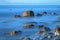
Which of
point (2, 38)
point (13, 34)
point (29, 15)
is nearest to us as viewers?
point (2, 38)

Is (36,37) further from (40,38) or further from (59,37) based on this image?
(59,37)

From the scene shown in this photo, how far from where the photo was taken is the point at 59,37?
2464 cm

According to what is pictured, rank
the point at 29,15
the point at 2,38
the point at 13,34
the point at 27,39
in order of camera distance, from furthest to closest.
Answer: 1. the point at 29,15
2. the point at 13,34
3. the point at 2,38
4. the point at 27,39

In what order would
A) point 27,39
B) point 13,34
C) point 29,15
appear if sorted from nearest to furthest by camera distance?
1. point 27,39
2. point 13,34
3. point 29,15

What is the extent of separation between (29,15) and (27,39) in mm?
30514

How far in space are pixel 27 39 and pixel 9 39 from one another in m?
2.39

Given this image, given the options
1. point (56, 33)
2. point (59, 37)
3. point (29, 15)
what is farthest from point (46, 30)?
point (29, 15)

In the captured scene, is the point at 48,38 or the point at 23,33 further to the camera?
the point at 23,33

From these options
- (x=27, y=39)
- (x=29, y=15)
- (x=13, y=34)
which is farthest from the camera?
(x=29, y=15)

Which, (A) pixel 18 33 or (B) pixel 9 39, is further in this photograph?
(A) pixel 18 33

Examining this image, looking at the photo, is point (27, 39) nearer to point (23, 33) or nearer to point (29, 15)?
point (23, 33)

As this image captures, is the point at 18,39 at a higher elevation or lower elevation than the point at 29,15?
higher

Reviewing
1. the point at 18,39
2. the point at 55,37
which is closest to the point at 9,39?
the point at 18,39

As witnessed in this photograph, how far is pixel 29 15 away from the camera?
54.4m
